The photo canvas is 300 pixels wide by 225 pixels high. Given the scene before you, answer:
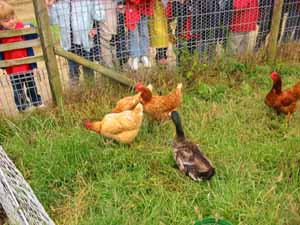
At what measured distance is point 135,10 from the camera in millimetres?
4609

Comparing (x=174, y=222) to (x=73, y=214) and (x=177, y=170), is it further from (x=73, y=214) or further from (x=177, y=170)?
(x=73, y=214)

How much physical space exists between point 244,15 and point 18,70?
9.87ft

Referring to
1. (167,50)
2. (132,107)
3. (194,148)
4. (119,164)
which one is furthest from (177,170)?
(167,50)

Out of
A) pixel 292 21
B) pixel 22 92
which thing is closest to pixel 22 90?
pixel 22 92

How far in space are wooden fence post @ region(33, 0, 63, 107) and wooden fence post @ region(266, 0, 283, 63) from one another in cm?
291

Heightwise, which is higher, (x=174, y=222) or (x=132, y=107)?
(x=132, y=107)

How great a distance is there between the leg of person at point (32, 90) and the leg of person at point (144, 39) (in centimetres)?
137

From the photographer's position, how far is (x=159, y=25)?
478cm

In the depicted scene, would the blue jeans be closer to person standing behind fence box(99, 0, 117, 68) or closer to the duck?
person standing behind fence box(99, 0, 117, 68)

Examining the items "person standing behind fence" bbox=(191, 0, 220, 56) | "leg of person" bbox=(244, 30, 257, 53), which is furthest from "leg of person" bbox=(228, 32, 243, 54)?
"person standing behind fence" bbox=(191, 0, 220, 56)

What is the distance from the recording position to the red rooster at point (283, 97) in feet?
12.7

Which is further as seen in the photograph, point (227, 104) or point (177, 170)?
point (227, 104)

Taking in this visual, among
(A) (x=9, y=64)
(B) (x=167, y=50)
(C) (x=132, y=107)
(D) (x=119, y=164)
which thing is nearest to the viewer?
(D) (x=119, y=164)

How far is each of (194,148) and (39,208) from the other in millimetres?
1438
